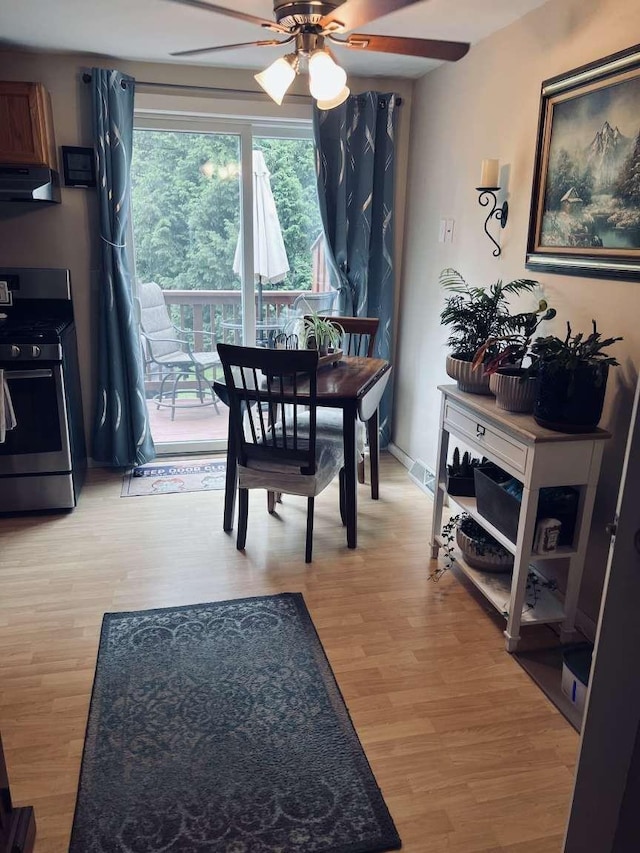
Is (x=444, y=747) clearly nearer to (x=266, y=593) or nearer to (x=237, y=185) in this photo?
(x=266, y=593)

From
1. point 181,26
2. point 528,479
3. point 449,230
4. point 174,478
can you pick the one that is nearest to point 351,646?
point 528,479

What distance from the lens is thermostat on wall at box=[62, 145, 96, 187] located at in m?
3.46

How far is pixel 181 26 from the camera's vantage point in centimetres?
288

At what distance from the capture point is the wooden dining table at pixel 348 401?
2.73m

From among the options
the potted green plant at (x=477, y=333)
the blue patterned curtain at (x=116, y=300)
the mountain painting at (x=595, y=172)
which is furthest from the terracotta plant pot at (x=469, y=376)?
the blue patterned curtain at (x=116, y=300)

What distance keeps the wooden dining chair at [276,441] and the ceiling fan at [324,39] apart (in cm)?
97

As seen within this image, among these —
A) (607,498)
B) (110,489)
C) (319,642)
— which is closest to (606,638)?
(607,498)

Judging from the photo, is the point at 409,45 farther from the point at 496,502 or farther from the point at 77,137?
the point at 77,137

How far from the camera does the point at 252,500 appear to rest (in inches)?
138

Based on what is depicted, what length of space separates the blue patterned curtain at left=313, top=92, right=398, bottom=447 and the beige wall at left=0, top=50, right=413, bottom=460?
0.60 ft

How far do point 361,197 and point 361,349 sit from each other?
36.9 inches

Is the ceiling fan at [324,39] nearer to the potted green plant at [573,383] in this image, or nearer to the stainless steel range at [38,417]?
the potted green plant at [573,383]

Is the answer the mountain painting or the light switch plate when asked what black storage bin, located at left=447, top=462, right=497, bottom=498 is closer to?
the mountain painting

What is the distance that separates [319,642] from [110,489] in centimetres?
189
